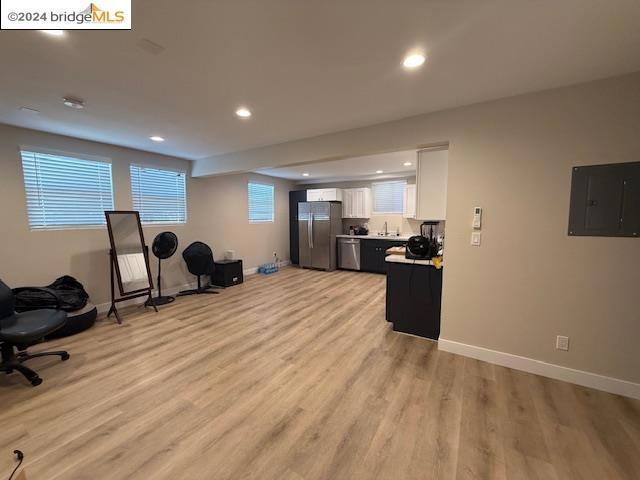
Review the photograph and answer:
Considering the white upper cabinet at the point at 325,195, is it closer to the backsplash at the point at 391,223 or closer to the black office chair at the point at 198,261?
the backsplash at the point at 391,223

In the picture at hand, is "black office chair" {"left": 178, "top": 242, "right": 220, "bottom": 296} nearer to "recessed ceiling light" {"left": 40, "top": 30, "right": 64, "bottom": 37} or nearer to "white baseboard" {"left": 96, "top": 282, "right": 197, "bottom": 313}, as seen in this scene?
"white baseboard" {"left": 96, "top": 282, "right": 197, "bottom": 313}

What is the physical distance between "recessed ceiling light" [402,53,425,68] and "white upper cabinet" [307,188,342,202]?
197 inches

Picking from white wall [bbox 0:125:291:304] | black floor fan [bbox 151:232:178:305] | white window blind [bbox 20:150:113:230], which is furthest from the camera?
black floor fan [bbox 151:232:178:305]

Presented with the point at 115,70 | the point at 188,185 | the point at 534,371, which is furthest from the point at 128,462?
the point at 188,185

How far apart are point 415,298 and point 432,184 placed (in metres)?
1.31

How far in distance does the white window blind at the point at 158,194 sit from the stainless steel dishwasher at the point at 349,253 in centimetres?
365

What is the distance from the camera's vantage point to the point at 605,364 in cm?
211

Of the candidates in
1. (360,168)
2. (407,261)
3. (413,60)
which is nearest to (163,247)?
(407,261)

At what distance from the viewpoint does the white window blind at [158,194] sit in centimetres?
428

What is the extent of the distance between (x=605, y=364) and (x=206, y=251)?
521 centimetres

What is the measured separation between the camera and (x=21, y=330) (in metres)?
2.17

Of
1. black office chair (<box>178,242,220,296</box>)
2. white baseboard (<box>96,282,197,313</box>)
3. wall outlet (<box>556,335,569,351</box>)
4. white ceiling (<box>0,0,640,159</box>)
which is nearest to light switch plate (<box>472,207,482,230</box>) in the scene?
white ceiling (<box>0,0,640,159</box>)

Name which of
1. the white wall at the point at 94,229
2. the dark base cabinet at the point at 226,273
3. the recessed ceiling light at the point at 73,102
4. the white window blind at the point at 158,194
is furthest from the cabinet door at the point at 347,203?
the recessed ceiling light at the point at 73,102

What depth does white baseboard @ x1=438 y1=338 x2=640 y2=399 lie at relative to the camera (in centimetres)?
206
